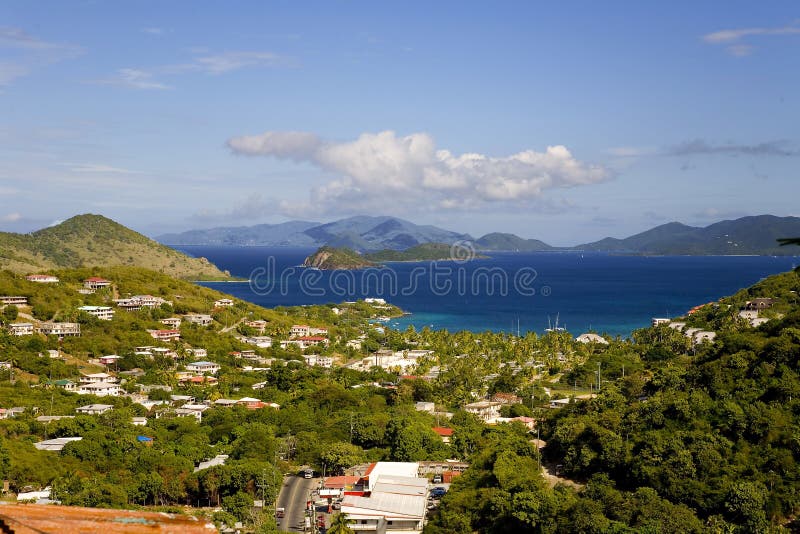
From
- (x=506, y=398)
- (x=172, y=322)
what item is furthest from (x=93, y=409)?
(x=172, y=322)

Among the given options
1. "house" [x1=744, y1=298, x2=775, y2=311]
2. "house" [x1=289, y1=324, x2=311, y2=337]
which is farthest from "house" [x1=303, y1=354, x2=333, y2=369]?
"house" [x1=744, y1=298, x2=775, y2=311]

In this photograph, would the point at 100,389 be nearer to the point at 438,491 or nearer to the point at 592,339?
the point at 438,491

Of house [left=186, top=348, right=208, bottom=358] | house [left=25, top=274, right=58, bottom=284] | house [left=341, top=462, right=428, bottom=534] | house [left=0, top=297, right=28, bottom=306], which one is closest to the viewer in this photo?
house [left=341, top=462, right=428, bottom=534]

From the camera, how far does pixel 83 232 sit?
103688 mm

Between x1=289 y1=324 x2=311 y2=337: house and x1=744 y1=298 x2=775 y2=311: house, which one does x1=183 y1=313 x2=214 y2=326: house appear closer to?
x1=289 y1=324 x2=311 y2=337: house

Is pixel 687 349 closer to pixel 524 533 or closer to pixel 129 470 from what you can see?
pixel 524 533

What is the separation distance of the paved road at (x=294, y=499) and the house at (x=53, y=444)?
26.3 feet

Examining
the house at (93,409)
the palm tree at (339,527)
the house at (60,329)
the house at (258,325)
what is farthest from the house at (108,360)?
the palm tree at (339,527)

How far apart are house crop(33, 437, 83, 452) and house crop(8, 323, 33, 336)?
19196 mm

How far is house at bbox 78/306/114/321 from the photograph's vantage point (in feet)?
158

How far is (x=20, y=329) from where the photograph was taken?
43594 millimetres

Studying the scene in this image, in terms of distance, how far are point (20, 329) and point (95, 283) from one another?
12923mm

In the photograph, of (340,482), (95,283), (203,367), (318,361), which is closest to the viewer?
(340,482)

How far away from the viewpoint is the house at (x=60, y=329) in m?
44.7
